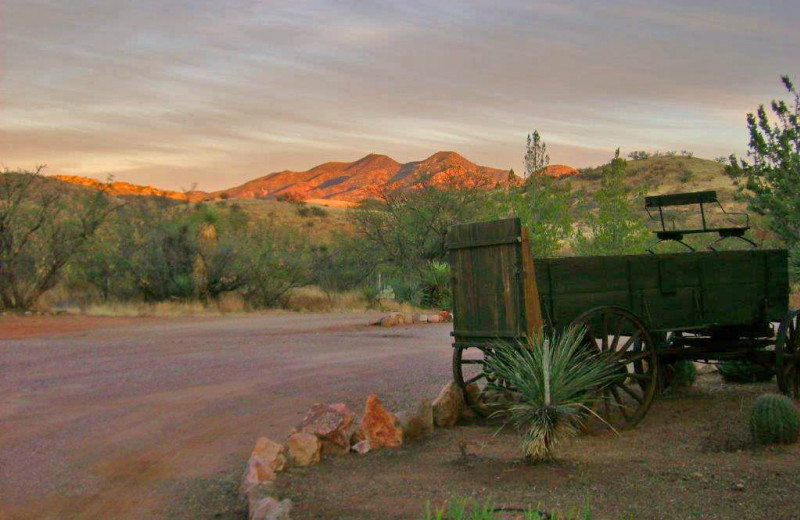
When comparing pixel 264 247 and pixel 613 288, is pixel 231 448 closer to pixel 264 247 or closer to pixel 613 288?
pixel 613 288

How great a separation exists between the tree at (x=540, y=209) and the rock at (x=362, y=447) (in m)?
15.3

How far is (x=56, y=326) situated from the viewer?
20.1 metres

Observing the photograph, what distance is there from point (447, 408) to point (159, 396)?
421 centimetres

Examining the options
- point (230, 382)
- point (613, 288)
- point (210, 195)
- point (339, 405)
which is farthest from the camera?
point (210, 195)

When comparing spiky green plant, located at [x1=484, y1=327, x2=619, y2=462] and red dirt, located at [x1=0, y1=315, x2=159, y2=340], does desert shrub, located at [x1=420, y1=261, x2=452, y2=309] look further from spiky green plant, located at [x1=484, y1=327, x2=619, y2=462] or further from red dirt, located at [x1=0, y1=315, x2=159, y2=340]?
spiky green plant, located at [x1=484, y1=327, x2=619, y2=462]

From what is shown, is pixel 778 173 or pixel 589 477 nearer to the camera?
pixel 589 477

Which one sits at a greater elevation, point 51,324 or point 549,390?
point 51,324

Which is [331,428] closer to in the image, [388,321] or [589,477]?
[589,477]

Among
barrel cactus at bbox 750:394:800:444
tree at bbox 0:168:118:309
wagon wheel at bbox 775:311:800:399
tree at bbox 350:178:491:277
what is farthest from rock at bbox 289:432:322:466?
tree at bbox 350:178:491:277

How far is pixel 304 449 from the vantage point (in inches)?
278

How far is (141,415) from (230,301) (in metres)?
16.0

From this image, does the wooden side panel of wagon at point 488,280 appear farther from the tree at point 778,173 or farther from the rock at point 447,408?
the tree at point 778,173

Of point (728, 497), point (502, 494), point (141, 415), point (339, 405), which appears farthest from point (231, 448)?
point (728, 497)

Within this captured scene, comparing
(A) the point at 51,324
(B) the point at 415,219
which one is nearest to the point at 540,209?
(B) the point at 415,219
